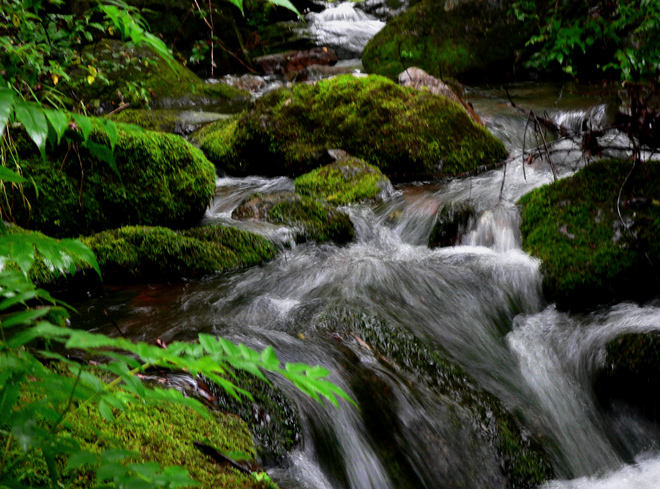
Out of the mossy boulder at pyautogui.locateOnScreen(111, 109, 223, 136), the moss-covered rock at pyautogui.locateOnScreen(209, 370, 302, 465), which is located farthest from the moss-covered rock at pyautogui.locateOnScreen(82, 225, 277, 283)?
the mossy boulder at pyautogui.locateOnScreen(111, 109, 223, 136)

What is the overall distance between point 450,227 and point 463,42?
7.20 meters

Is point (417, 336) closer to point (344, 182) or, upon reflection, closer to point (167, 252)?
point (167, 252)

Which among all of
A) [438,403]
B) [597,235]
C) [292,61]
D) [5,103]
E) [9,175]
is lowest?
[438,403]

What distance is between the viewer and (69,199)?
4.77 metres

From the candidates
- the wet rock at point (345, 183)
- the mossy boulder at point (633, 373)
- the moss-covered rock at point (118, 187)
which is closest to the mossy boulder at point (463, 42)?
the wet rock at point (345, 183)

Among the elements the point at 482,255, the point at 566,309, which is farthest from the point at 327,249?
the point at 566,309

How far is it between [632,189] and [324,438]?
3.41 meters

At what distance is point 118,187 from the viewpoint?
493cm

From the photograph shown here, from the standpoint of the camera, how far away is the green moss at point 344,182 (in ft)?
20.0

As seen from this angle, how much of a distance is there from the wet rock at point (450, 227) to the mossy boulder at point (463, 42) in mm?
6446

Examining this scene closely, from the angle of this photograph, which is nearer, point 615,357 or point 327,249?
point 615,357

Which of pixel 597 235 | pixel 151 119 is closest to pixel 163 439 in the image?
pixel 597 235

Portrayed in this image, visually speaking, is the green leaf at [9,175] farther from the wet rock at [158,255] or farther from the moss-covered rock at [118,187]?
the moss-covered rock at [118,187]

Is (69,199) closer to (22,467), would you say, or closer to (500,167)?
(22,467)
